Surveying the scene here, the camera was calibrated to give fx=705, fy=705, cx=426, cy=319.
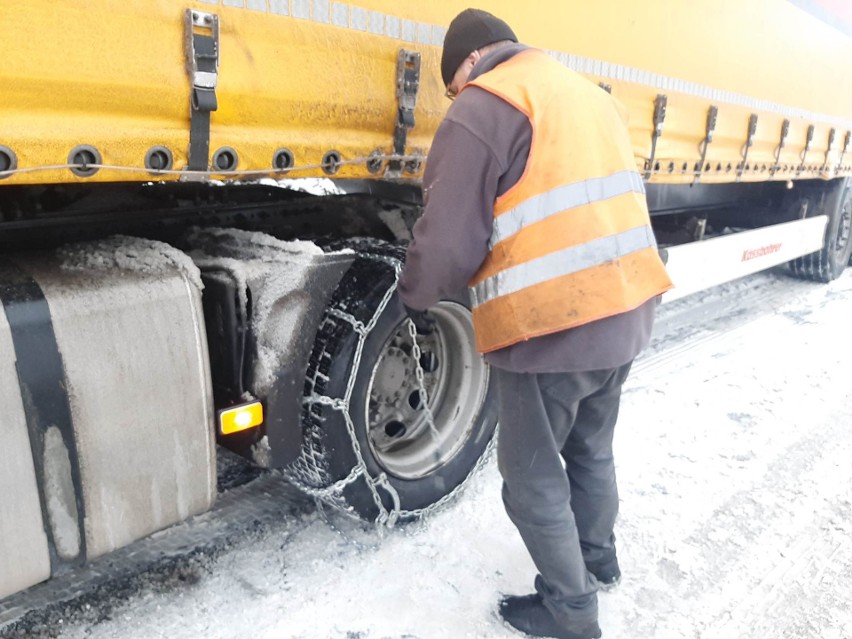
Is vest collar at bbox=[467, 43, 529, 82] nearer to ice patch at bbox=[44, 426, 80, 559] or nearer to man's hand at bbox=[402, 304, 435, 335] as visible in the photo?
man's hand at bbox=[402, 304, 435, 335]

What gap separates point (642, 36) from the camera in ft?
11.5

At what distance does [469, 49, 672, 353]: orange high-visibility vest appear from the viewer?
1.89 meters

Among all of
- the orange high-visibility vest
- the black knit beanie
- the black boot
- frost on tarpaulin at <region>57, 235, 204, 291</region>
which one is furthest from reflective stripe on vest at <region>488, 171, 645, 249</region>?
the black boot

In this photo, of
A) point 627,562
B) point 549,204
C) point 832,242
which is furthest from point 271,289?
point 832,242

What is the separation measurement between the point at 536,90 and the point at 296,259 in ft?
3.23

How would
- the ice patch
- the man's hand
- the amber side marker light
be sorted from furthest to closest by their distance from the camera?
1. the man's hand
2. the amber side marker light
3. the ice patch

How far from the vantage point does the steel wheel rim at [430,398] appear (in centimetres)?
279

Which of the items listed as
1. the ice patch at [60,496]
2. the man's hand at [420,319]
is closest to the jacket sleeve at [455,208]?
the man's hand at [420,319]

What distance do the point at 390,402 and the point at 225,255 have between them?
2.91 feet

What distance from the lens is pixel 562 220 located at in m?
1.92

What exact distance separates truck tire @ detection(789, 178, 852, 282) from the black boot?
6.21 meters

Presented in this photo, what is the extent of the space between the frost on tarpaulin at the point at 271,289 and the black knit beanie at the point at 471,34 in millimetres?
805

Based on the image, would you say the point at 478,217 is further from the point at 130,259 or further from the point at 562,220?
the point at 130,259

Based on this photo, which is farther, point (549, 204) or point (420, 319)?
point (420, 319)
